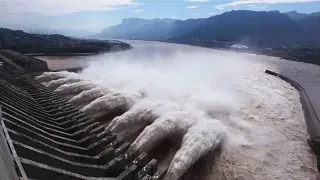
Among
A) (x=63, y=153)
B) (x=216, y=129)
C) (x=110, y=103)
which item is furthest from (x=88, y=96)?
(x=63, y=153)

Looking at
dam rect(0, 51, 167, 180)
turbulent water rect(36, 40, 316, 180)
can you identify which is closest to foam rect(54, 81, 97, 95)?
turbulent water rect(36, 40, 316, 180)

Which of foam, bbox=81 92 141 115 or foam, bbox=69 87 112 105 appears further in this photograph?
foam, bbox=69 87 112 105

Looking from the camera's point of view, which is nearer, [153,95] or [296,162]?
[296,162]

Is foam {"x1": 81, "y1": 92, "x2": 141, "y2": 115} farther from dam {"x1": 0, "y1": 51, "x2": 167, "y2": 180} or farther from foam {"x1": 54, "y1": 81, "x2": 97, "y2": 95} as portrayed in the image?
dam {"x1": 0, "y1": 51, "x2": 167, "y2": 180}

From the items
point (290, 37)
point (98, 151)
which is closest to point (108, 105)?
point (98, 151)

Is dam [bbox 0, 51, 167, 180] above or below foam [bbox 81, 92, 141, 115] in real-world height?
above

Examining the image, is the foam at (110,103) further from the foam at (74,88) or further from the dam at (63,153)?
the dam at (63,153)

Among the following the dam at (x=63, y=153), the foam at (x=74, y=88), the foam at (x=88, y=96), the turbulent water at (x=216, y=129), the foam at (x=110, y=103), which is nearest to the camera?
the dam at (x=63, y=153)

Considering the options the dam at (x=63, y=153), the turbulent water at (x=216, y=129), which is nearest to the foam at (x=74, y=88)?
the turbulent water at (x=216, y=129)

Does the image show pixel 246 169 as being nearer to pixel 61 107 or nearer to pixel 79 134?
pixel 79 134

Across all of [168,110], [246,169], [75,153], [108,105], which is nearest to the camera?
[75,153]

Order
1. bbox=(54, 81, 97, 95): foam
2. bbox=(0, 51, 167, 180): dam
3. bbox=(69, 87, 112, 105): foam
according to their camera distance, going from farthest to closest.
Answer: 1. bbox=(54, 81, 97, 95): foam
2. bbox=(69, 87, 112, 105): foam
3. bbox=(0, 51, 167, 180): dam
